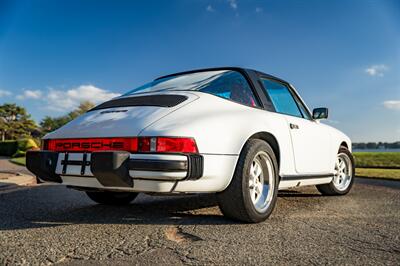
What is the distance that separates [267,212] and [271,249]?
0.85 meters

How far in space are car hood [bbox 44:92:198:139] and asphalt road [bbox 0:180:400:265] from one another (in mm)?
754

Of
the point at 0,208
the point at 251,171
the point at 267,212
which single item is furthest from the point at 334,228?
the point at 0,208

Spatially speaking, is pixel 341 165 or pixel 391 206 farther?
pixel 341 165

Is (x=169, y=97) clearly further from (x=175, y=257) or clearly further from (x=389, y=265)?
(x=389, y=265)

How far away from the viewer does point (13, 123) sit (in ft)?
183

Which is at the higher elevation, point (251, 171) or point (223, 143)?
point (223, 143)

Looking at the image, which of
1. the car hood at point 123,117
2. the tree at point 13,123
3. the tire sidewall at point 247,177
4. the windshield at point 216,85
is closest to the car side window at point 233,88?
the windshield at point 216,85

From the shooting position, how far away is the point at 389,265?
1.84m

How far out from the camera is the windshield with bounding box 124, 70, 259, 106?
10.5 ft

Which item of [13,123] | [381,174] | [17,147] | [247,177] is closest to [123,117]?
[247,177]

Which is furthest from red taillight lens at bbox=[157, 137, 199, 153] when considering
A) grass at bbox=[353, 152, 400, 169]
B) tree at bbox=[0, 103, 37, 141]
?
tree at bbox=[0, 103, 37, 141]

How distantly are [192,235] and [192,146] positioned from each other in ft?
2.12

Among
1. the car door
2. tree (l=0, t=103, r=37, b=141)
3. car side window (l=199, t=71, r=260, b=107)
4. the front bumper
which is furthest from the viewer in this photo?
tree (l=0, t=103, r=37, b=141)

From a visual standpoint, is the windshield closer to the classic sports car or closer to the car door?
the classic sports car
